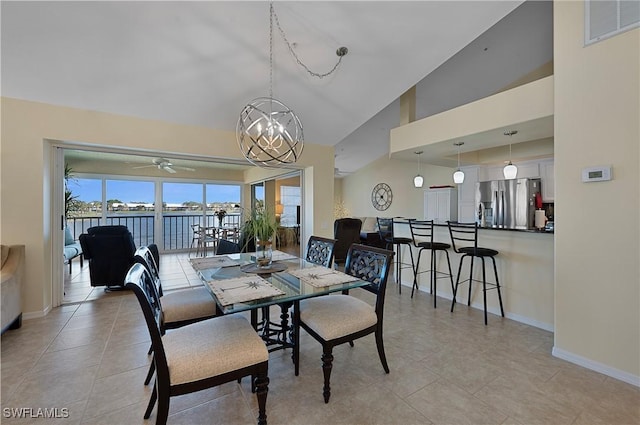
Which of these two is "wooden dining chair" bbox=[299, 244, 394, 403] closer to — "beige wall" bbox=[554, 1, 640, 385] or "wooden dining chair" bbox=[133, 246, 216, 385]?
"wooden dining chair" bbox=[133, 246, 216, 385]

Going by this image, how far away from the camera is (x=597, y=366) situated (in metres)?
2.15

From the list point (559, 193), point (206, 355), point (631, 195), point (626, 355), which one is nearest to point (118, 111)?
point (206, 355)

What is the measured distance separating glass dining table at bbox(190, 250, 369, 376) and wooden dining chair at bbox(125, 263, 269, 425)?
20 cm

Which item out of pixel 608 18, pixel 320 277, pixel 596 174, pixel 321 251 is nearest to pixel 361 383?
pixel 320 277

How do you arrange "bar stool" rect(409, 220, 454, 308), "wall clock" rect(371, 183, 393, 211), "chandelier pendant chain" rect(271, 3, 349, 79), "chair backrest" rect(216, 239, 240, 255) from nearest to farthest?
"chandelier pendant chain" rect(271, 3, 349, 79), "bar stool" rect(409, 220, 454, 308), "chair backrest" rect(216, 239, 240, 255), "wall clock" rect(371, 183, 393, 211)

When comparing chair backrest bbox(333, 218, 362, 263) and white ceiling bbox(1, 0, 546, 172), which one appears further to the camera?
chair backrest bbox(333, 218, 362, 263)

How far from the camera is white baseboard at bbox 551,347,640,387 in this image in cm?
201

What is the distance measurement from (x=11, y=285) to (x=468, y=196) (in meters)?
7.58

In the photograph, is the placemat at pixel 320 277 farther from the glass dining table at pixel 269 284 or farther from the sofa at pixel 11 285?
the sofa at pixel 11 285

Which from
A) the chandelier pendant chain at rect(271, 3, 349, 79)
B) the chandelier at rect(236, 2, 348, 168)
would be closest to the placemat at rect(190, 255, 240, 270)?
the chandelier at rect(236, 2, 348, 168)

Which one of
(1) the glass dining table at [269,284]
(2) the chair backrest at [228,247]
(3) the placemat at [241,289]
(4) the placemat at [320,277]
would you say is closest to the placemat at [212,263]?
(1) the glass dining table at [269,284]

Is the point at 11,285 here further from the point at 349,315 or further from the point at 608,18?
the point at 608,18

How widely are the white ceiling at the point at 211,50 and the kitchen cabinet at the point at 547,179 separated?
3.50 metres

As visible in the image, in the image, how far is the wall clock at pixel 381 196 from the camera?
8930mm
